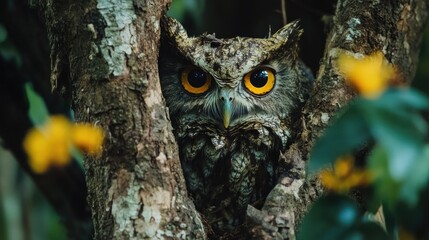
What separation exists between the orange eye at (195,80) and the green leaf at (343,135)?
6.27 ft

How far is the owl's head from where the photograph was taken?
354 cm

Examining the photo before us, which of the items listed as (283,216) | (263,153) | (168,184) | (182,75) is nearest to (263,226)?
(283,216)

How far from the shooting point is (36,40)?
470 centimetres

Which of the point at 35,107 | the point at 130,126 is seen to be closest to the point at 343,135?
the point at 130,126

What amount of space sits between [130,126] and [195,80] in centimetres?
86

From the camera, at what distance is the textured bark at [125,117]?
280cm

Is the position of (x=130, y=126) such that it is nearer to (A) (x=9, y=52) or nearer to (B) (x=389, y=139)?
(B) (x=389, y=139)

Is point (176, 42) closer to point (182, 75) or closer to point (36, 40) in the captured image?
point (182, 75)

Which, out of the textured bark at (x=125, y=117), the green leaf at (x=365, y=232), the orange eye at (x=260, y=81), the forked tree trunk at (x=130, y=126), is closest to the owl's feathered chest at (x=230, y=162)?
the orange eye at (x=260, y=81)

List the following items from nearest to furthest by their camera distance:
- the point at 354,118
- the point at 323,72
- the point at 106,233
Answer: the point at 354,118 < the point at 106,233 < the point at 323,72

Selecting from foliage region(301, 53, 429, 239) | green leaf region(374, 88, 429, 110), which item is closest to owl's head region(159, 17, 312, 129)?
foliage region(301, 53, 429, 239)

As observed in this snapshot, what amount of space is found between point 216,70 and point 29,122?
5.40 ft

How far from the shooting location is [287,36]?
3711mm

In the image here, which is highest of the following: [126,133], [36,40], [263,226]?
[36,40]
